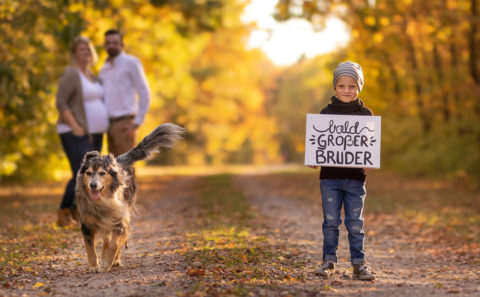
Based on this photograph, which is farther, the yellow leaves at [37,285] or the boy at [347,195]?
the boy at [347,195]

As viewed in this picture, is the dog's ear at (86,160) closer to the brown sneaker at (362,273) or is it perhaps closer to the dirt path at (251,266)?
the dirt path at (251,266)

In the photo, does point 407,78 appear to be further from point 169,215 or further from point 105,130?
point 105,130

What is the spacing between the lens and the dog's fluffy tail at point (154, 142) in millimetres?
6418

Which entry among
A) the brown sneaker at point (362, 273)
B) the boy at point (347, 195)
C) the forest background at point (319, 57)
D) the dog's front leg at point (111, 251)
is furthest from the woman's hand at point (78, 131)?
the brown sneaker at point (362, 273)

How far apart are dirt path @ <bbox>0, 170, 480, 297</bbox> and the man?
1.49 meters

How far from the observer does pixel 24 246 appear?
7102 mm

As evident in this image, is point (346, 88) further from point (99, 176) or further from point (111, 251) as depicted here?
point (111, 251)

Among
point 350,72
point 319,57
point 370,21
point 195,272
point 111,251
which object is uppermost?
point 319,57

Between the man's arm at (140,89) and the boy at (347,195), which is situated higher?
the man's arm at (140,89)

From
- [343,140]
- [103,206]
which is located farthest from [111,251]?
[343,140]

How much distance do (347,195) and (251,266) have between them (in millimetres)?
1227

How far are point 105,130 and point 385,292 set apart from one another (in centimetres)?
481

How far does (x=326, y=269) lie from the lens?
551 cm

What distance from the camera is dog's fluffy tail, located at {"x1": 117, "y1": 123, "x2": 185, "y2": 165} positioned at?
21.1 feet
